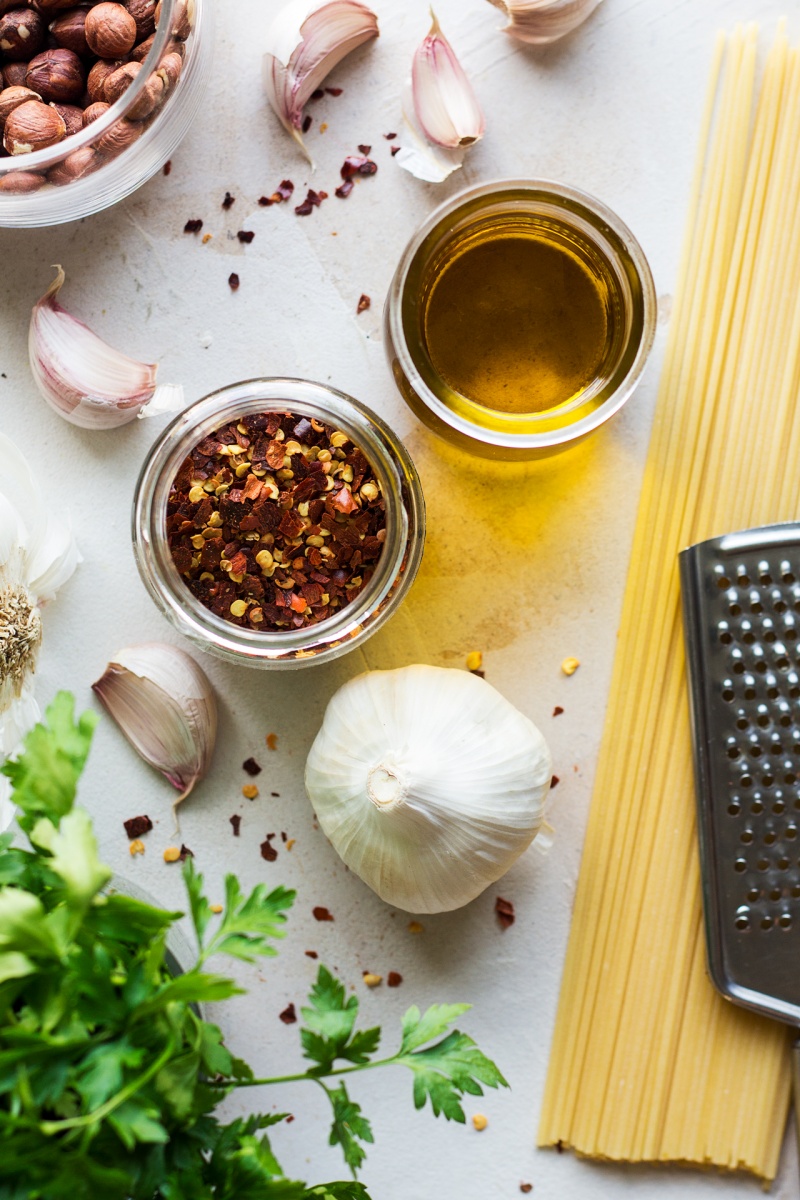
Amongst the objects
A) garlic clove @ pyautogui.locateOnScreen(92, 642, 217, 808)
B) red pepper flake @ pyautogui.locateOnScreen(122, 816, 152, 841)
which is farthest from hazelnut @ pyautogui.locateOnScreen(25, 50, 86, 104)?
red pepper flake @ pyautogui.locateOnScreen(122, 816, 152, 841)

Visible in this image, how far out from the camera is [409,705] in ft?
2.76

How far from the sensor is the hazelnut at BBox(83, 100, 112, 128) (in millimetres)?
851

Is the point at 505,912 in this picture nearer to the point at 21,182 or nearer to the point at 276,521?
the point at 276,521

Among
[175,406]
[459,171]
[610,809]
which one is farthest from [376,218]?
[610,809]

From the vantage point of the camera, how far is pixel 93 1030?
59 centimetres

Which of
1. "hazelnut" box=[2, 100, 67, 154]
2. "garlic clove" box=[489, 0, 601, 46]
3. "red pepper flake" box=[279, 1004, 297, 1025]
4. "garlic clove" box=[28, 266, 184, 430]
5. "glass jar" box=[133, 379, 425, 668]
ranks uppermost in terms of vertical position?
"garlic clove" box=[489, 0, 601, 46]

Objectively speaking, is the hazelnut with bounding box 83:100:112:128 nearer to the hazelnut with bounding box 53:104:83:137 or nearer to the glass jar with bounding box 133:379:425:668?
the hazelnut with bounding box 53:104:83:137

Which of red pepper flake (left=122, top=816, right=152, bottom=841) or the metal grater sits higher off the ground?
the metal grater

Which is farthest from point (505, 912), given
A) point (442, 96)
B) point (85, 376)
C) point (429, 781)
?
point (442, 96)

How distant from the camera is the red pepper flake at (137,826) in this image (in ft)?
3.02

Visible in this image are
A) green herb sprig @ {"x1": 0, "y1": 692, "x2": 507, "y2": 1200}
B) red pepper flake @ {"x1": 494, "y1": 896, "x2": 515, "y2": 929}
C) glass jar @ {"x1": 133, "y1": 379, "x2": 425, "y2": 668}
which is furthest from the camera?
red pepper flake @ {"x1": 494, "y1": 896, "x2": 515, "y2": 929}

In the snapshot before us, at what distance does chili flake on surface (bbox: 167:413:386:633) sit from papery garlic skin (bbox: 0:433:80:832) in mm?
132

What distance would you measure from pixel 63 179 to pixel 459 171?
0.34 m

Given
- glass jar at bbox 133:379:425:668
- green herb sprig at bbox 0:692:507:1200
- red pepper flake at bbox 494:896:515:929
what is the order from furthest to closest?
red pepper flake at bbox 494:896:515:929, glass jar at bbox 133:379:425:668, green herb sprig at bbox 0:692:507:1200
